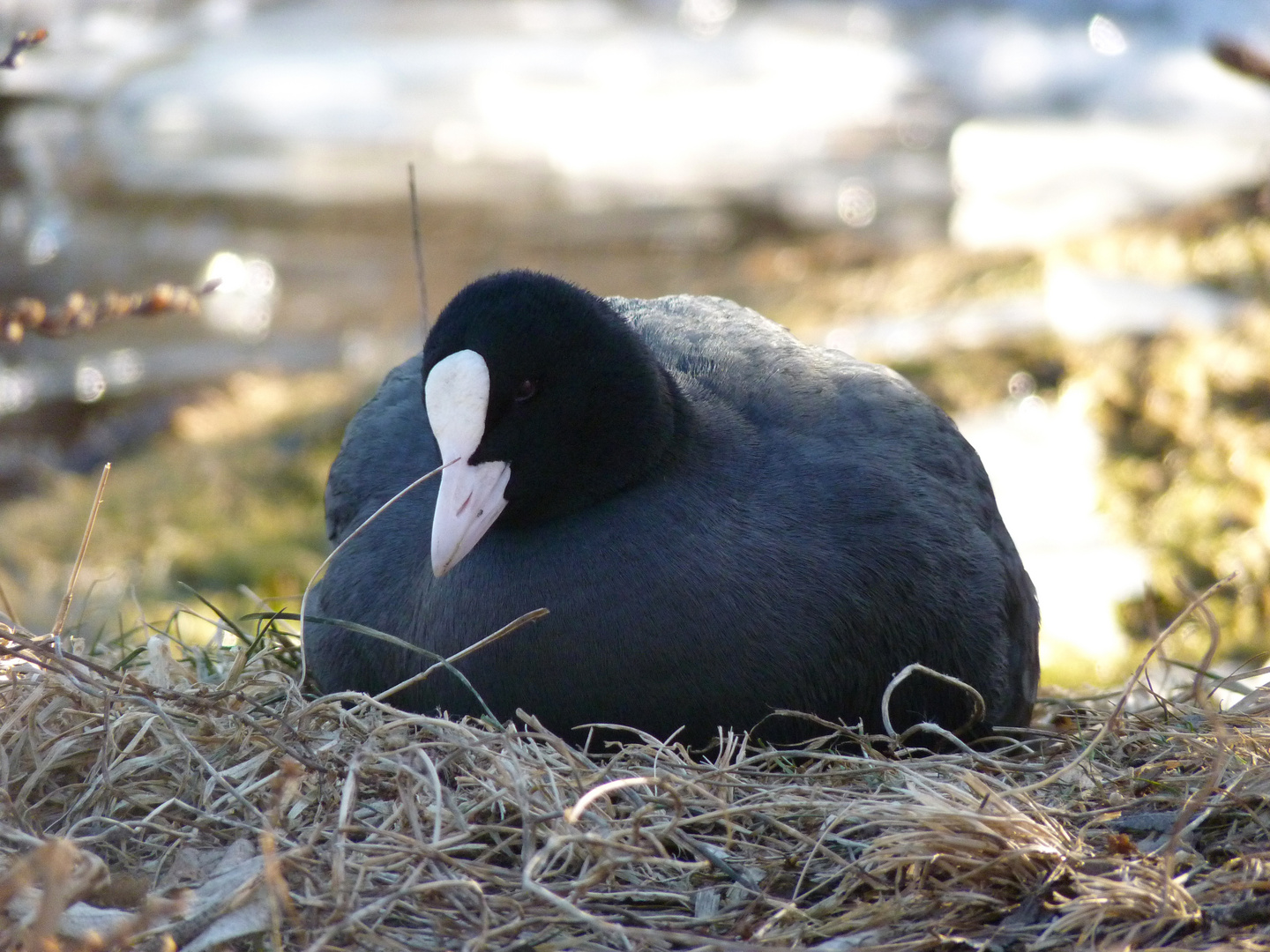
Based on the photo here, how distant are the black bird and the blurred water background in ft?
6.94

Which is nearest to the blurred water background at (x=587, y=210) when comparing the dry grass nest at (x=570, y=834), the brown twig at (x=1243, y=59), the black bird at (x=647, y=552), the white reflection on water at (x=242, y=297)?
the white reflection on water at (x=242, y=297)

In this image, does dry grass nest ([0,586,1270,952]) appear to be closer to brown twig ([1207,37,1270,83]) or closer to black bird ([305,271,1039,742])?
black bird ([305,271,1039,742])

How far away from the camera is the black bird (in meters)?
2.54

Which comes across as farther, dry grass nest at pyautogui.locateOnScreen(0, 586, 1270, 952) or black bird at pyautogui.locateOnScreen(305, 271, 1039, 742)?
black bird at pyautogui.locateOnScreen(305, 271, 1039, 742)

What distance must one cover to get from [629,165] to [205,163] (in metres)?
3.92

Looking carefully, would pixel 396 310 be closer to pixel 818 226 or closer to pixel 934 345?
pixel 818 226

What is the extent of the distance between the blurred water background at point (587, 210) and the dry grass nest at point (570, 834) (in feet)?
7.91

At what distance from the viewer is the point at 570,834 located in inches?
85.5

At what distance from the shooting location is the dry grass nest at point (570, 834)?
2037 mm

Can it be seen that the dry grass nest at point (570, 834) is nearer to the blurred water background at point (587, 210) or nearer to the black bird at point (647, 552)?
the black bird at point (647, 552)

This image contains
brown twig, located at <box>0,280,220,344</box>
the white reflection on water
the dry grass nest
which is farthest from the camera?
the white reflection on water

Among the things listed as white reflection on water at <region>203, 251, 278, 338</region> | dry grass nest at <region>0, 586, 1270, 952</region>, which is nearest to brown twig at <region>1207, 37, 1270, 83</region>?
dry grass nest at <region>0, 586, 1270, 952</region>

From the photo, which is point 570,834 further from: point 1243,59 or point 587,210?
point 587,210

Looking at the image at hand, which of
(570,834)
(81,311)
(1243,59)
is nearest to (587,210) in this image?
(1243,59)
